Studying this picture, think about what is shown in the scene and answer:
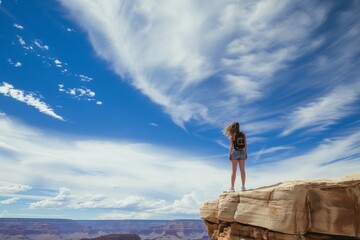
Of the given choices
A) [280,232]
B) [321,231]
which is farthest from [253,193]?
[321,231]

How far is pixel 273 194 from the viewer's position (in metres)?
14.4

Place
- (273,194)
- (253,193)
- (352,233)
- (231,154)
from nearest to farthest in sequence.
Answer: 1. (352,233)
2. (273,194)
3. (253,193)
4. (231,154)

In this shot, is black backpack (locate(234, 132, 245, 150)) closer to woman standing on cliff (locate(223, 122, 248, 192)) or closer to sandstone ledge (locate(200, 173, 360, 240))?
woman standing on cliff (locate(223, 122, 248, 192))

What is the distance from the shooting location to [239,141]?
56.0ft

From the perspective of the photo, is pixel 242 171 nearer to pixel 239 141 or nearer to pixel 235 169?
pixel 235 169

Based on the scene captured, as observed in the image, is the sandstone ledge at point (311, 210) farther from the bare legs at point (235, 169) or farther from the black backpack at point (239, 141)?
the black backpack at point (239, 141)

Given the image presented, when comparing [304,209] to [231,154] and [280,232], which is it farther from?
[231,154]

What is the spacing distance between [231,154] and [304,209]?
492 centimetres

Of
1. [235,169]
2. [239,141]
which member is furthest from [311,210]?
[239,141]

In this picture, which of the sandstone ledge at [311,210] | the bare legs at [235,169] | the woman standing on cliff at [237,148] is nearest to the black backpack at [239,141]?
the woman standing on cliff at [237,148]

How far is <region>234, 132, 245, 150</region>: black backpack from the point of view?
1706cm

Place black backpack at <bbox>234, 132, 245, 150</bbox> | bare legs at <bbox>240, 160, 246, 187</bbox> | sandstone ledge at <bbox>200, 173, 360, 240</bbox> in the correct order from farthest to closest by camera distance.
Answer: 1. black backpack at <bbox>234, 132, 245, 150</bbox>
2. bare legs at <bbox>240, 160, 246, 187</bbox>
3. sandstone ledge at <bbox>200, 173, 360, 240</bbox>

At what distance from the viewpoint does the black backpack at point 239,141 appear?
1706cm

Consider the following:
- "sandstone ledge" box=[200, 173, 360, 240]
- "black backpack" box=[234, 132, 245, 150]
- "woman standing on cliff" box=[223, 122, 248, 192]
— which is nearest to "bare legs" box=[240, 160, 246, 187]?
"woman standing on cliff" box=[223, 122, 248, 192]
